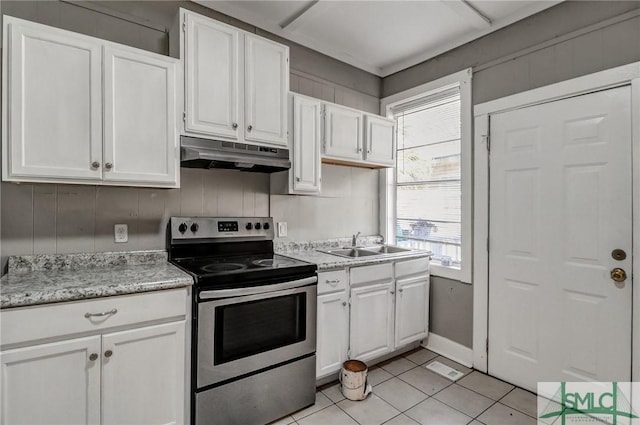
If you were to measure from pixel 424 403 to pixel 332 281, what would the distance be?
3.32 feet

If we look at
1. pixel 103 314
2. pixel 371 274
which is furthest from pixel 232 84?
pixel 371 274

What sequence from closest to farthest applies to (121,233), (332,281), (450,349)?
(121,233)
(332,281)
(450,349)

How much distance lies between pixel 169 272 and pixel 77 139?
84 cm

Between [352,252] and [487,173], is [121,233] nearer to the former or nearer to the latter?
[352,252]

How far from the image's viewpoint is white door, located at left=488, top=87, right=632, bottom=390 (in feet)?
6.58

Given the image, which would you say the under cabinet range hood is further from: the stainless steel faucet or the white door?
the white door

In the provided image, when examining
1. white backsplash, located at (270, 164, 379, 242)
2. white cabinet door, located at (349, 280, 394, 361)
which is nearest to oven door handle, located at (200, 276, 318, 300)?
white cabinet door, located at (349, 280, 394, 361)

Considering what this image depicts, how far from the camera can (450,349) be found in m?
2.91

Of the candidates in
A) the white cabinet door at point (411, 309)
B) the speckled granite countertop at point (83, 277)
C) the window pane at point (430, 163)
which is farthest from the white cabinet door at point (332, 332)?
the window pane at point (430, 163)

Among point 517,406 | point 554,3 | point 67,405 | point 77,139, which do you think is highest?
point 554,3

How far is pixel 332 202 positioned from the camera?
3182mm

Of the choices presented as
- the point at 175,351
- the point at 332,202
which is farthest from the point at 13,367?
the point at 332,202

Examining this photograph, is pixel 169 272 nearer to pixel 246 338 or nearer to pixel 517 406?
pixel 246 338

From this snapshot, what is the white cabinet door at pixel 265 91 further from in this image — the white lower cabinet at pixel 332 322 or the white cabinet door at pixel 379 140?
the white lower cabinet at pixel 332 322
